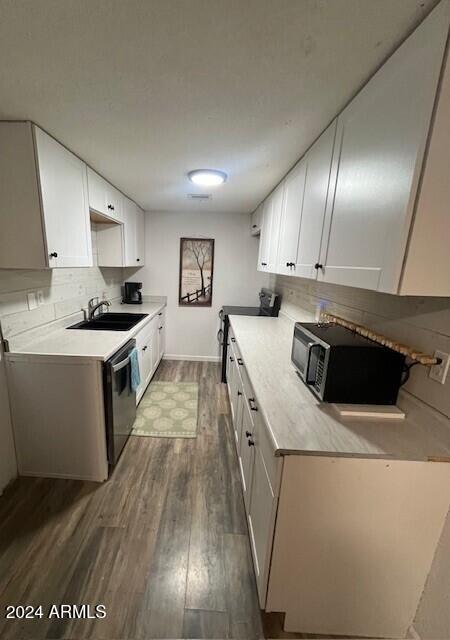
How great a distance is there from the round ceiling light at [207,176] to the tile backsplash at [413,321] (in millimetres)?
1284

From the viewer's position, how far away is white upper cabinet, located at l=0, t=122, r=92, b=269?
1400 mm

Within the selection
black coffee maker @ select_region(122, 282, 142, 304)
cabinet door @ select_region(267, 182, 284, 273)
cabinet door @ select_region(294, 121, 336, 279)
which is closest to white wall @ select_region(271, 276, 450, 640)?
cabinet door @ select_region(294, 121, 336, 279)

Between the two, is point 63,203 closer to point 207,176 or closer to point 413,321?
point 207,176

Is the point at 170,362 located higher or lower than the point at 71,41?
lower

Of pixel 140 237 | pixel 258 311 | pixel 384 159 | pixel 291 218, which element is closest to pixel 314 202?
pixel 291 218

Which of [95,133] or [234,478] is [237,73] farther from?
[234,478]

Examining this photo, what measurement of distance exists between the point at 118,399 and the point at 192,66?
1916mm

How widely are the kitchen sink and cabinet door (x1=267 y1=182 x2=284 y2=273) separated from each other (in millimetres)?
1485

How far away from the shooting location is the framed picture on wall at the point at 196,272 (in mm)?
3783

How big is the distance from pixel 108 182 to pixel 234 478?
2755 mm

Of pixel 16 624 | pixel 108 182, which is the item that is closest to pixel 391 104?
pixel 108 182

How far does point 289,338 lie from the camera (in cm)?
227

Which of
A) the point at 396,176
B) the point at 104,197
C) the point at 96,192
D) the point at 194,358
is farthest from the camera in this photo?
the point at 194,358

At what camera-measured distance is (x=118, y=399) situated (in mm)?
1902
